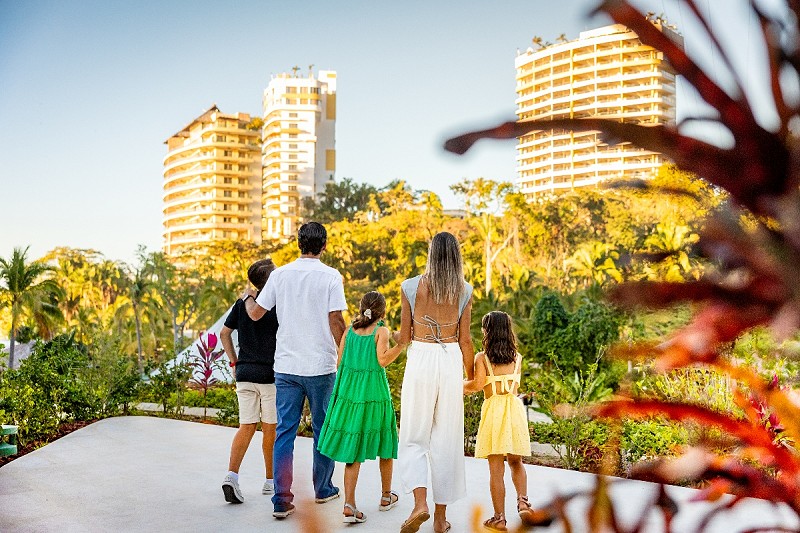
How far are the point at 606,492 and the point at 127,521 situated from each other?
4.41m

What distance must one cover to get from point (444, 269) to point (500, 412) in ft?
2.93

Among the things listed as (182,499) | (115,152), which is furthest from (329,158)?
(182,499)

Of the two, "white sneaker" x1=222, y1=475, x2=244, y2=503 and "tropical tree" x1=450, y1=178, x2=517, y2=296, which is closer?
"white sneaker" x1=222, y1=475, x2=244, y2=503

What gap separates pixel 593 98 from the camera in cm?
46

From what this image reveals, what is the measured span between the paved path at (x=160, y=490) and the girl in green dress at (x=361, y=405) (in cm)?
31

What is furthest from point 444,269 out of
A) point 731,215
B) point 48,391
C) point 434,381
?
point 48,391

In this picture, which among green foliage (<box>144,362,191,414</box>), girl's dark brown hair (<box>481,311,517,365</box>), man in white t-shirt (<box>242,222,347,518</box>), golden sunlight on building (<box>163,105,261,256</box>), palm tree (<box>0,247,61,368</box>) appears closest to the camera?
man in white t-shirt (<box>242,222,347,518</box>)

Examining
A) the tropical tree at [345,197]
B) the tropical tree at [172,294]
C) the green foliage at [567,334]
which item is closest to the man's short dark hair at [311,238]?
the green foliage at [567,334]

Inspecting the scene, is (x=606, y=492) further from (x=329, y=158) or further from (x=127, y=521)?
(x=329, y=158)

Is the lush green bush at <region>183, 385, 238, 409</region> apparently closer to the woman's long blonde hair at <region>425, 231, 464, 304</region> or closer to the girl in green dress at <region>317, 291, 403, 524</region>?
the girl in green dress at <region>317, 291, 403, 524</region>

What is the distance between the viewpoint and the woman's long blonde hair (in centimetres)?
365

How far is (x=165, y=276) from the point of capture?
34.2 m

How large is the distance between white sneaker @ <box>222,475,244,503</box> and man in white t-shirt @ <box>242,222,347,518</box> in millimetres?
533

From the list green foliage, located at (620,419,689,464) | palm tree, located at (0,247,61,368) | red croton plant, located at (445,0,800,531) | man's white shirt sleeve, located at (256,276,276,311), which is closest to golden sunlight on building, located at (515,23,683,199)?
red croton plant, located at (445,0,800,531)
